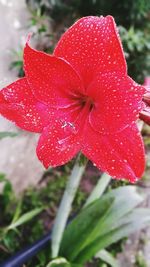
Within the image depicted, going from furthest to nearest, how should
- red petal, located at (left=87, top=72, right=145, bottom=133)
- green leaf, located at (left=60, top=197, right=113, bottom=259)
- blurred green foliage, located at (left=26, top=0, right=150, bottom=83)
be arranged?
blurred green foliage, located at (left=26, top=0, right=150, bottom=83) → green leaf, located at (left=60, top=197, right=113, bottom=259) → red petal, located at (left=87, top=72, right=145, bottom=133)

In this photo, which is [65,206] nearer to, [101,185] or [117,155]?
[101,185]

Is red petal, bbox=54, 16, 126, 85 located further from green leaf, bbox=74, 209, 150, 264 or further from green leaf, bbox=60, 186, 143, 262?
green leaf, bbox=74, 209, 150, 264

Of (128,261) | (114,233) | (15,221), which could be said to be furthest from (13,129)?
(128,261)

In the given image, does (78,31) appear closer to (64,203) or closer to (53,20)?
(64,203)

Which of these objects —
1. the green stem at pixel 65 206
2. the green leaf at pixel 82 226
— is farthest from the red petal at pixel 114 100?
the green leaf at pixel 82 226

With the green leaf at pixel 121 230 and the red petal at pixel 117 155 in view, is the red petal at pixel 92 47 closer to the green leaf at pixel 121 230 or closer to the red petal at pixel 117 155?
the red petal at pixel 117 155

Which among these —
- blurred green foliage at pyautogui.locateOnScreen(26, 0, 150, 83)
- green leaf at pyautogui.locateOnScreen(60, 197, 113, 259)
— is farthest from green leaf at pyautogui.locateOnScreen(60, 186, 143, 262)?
blurred green foliage at pyautogui.locateOnScreen(26, 0, 150, 83)
